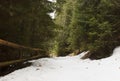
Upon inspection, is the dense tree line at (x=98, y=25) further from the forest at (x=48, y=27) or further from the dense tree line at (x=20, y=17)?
the dense tree line at (x=20, y=17)

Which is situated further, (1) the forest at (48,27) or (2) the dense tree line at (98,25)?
(2) the dense tree line at (98,25)

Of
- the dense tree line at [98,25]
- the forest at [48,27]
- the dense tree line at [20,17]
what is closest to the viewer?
the dense tree line at [20,17]

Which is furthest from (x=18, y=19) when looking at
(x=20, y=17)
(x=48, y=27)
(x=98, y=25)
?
(x=98, y=25)

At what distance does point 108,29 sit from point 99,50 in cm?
184

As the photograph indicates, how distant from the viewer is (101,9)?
16.0m

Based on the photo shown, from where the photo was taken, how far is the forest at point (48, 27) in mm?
8898

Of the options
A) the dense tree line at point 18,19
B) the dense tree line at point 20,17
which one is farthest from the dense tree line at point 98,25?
the dense tree line at point 18,19

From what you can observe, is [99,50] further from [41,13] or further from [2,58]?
[2,58]

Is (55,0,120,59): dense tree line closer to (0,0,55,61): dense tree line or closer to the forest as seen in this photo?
the forest

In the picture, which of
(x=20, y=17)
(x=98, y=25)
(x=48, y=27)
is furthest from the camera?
(x=98, y=25)

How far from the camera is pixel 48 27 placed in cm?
1299

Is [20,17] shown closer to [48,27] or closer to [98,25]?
[48,27]

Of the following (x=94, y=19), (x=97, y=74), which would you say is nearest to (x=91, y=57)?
(x=94, y=19)

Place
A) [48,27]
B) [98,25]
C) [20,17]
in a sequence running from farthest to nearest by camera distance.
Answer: [98,25], [48,27], [20,17]
